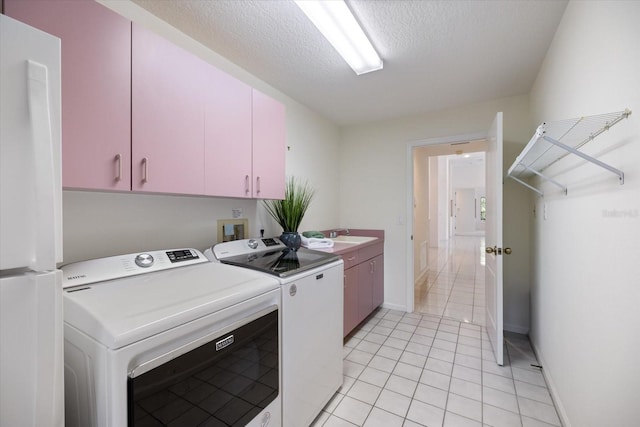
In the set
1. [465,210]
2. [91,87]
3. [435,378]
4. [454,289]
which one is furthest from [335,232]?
[465,210]

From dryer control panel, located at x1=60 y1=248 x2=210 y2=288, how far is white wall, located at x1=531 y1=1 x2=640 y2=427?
75.4 inches

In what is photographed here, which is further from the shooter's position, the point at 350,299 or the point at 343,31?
the point at 350,299

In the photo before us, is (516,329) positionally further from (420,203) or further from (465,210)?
(465,210)

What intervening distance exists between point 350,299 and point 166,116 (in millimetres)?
2062

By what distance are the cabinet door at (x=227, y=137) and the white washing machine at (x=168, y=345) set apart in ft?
1.82

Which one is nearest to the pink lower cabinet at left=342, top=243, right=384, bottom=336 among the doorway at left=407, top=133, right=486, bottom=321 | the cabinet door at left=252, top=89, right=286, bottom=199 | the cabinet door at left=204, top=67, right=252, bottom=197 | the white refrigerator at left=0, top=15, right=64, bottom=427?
the doorway at left=407, top=133, right=486, bottom=321

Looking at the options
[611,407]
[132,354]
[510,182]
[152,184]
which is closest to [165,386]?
[132,354]

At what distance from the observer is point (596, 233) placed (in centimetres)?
114

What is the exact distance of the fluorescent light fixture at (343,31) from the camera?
1.39 meters

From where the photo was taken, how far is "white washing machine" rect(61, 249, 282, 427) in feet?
2.39

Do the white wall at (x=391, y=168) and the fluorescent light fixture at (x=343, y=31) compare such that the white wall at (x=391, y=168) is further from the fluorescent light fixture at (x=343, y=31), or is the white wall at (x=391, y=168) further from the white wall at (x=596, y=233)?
the fluorescent light fixture at (x=343, y=31)

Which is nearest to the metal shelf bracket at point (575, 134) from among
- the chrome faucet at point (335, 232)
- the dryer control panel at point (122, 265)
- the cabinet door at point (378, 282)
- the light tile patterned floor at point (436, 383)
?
the light tile patterned floor at point (436, 383)

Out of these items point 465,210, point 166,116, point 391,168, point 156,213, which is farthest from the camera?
point 465,210

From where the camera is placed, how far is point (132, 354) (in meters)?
0.73
